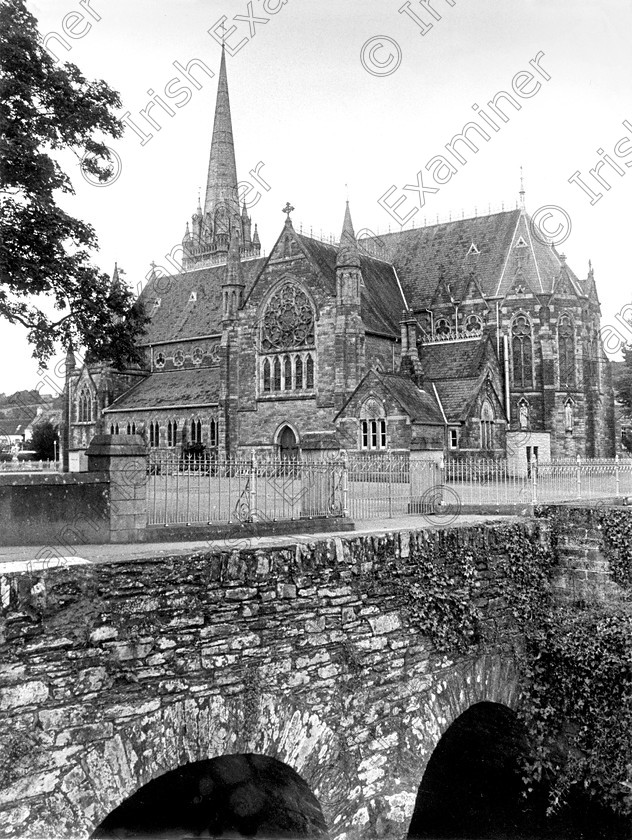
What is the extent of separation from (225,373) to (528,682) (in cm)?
3085

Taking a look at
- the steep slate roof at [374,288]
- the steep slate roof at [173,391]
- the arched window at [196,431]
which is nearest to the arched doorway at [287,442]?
the steep slate roof at [374,288]

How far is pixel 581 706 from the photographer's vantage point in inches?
448

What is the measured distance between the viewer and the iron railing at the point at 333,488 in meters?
10.9

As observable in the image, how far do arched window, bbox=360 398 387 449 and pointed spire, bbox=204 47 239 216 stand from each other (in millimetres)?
42909

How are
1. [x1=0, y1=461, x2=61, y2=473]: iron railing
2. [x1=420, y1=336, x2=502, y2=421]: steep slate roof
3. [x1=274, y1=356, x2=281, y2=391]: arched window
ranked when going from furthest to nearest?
[x1=0, y1=461, x2=61, y2=473]: iron railing, [x1=274, y1=356, x2=281, y2=391]: arched window, [x1=420, y1=336, x2=502, y2=421]: steep slate roof

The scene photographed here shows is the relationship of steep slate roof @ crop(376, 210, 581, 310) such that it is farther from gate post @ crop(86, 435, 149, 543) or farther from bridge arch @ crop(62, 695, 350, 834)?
bridge arch @ crop(62, 695, 350, 834)

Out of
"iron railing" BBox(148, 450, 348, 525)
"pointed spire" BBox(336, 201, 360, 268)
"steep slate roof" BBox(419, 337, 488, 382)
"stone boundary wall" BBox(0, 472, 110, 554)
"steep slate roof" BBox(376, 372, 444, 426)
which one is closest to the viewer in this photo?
"stone boundary wall" BBox(0, 472, 110, 554)

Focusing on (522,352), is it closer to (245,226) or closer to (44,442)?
(245,226)

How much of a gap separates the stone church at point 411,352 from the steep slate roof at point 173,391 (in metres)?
0.24

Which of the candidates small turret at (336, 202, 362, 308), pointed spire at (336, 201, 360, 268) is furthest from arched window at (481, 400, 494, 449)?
pointed spire at (336, 201, 360, 268)

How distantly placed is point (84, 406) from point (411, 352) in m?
30.0

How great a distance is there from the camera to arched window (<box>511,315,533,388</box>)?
38.6 metres

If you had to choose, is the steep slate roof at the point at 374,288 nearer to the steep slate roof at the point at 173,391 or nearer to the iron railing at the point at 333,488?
the steep slate roof at the point at 173,391

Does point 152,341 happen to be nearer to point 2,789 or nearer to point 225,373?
point 225,373
